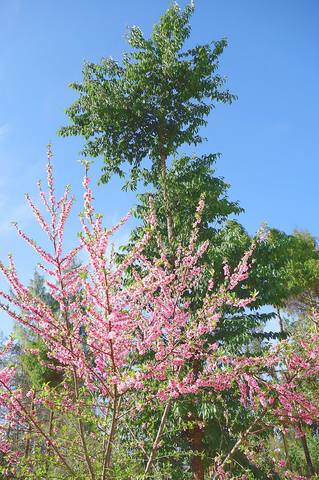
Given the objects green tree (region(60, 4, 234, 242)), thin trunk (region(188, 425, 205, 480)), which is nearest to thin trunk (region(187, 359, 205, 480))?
thin trunk (region(188, 425, 205, 480))

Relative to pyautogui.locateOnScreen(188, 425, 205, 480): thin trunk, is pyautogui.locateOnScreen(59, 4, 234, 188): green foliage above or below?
above

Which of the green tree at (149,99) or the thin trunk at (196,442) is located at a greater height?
the green tree at (149,99)

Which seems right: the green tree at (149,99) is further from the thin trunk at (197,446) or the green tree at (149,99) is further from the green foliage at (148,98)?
the thin trunk at (197,446)

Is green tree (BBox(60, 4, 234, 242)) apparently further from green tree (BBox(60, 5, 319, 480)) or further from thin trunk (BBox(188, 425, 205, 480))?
thin trunk (BBox(188, 425, 205, 480))

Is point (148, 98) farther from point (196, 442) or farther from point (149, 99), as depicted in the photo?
point (196, 442)

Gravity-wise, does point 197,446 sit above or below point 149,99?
below

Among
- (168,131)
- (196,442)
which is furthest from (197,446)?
(168,131)

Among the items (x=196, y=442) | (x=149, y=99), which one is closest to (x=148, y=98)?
(x=149, y=99)

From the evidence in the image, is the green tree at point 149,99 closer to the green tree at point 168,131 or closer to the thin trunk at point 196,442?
the green tree at point 168,131

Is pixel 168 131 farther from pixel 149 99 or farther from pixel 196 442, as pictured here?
pixel 196 442

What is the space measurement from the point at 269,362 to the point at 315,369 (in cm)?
83

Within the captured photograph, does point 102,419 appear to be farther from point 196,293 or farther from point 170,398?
point 196,293

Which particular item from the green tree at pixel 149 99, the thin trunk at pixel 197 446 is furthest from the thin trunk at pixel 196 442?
the green tree at pixel 149 99

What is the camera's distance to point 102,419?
187 inches
